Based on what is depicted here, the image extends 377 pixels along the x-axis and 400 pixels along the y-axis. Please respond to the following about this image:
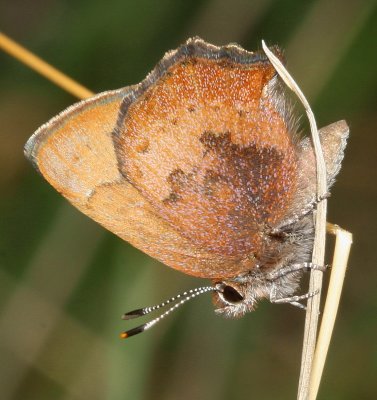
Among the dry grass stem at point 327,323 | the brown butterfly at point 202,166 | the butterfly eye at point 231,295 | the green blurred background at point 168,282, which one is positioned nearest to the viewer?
the dry grass stem at point 327,323

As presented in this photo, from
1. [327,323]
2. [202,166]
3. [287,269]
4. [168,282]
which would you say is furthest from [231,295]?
[168,282]

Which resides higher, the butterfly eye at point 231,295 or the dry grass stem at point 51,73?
the dry grass stem at point 51,73

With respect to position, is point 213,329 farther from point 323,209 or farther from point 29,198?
point 323,209

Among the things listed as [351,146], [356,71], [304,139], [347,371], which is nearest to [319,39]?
[356,71]

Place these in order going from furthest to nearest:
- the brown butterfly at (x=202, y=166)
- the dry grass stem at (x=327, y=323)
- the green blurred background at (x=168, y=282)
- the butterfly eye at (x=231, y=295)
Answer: the green blurred background at (x=168, y=282) < the butterfly eye at (x=231, y=295) < the brown butterfly at (x=202, y=166) < the dry grass stem at (x=327, y=323)

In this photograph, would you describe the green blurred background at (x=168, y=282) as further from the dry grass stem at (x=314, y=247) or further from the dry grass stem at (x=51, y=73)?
the dry grass stem at (x=314, y=247)

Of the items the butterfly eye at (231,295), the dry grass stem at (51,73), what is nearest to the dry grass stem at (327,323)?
the butterfly eye at (231,295)

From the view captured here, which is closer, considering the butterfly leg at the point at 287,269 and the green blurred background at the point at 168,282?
the butterfly leg at the point at 287,269
